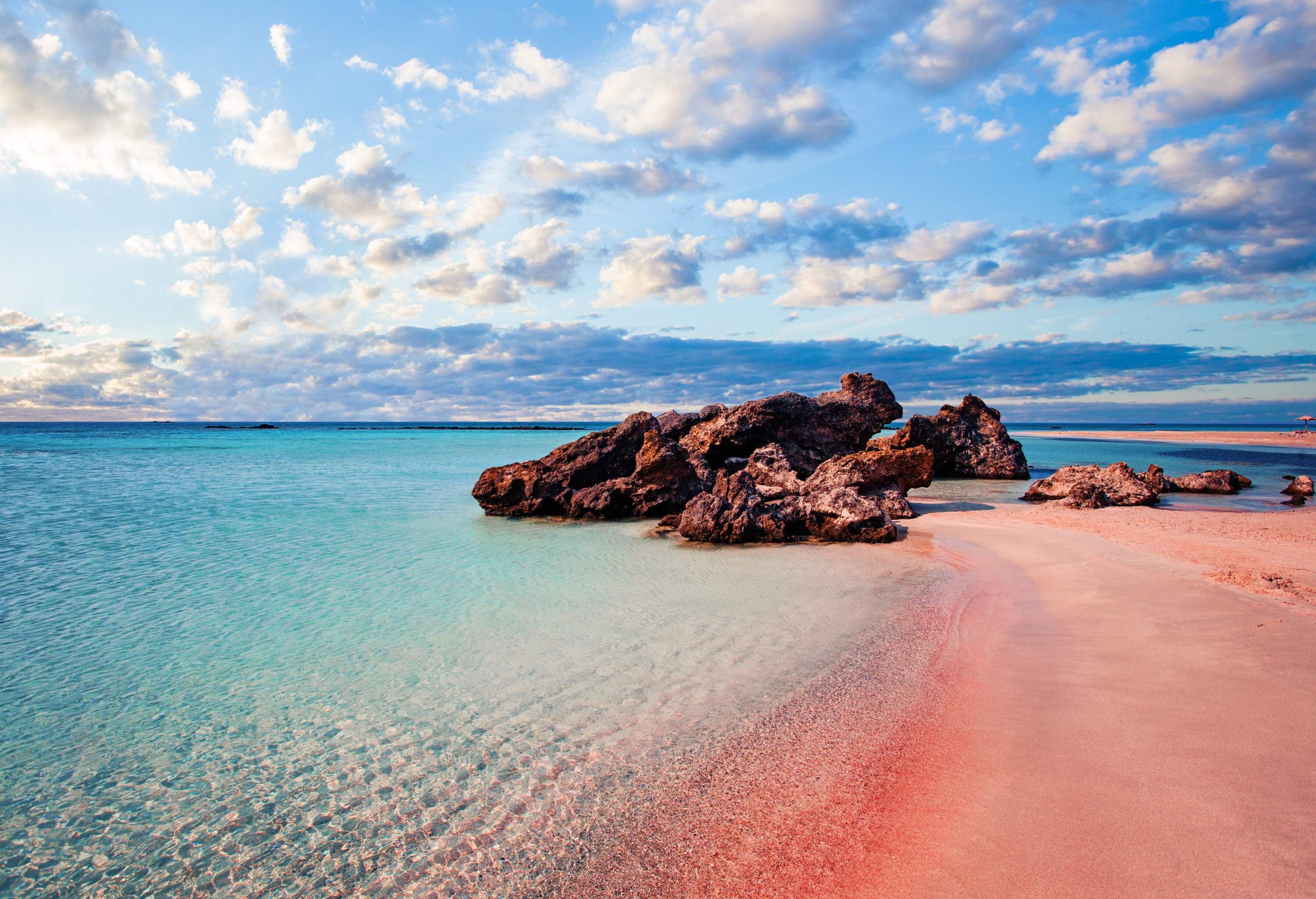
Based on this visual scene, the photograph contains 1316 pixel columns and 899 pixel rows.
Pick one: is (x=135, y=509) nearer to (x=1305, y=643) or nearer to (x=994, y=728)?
(x=994, y=728)

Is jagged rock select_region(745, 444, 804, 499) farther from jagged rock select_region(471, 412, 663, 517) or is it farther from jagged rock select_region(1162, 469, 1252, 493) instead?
jagged rock select_region(1162, 469, 1252, 493)

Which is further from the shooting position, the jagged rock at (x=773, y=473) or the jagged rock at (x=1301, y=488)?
the jagged rock at (x=1301, y=488)

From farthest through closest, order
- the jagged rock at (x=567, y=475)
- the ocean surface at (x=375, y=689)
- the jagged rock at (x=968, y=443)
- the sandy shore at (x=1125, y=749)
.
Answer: the jagged rock at (x=968, y=443) → the jagged rock at (x=567, y=475) → the ocean surface at (x=375, y=689) → the sandy shore at (x=1125, y=749)

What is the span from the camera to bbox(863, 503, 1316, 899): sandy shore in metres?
2.73

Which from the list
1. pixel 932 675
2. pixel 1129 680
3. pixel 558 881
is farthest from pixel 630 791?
pixel 1129 680

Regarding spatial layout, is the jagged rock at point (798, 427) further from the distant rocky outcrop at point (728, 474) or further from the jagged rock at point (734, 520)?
the jagged rock at point (734, 520)

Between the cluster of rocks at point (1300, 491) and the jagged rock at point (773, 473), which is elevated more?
the jagged rock at point (773, 473)

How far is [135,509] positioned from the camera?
1442 centimetres

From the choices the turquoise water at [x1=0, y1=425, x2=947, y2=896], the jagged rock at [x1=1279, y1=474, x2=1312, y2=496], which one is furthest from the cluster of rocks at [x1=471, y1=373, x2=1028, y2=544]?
the jagged rock at [x1=1279, y1=474, x2=1312, y2=496]

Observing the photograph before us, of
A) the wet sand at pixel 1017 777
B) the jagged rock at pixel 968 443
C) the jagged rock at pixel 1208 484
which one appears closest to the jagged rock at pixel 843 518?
the wet sand at pixel 1017 777

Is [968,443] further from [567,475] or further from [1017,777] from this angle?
Result: [1017,777]

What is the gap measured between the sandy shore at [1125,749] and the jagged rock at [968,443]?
1662cm

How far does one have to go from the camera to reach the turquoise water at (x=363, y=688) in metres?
3.14

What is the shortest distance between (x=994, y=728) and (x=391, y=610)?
6.13 metres
